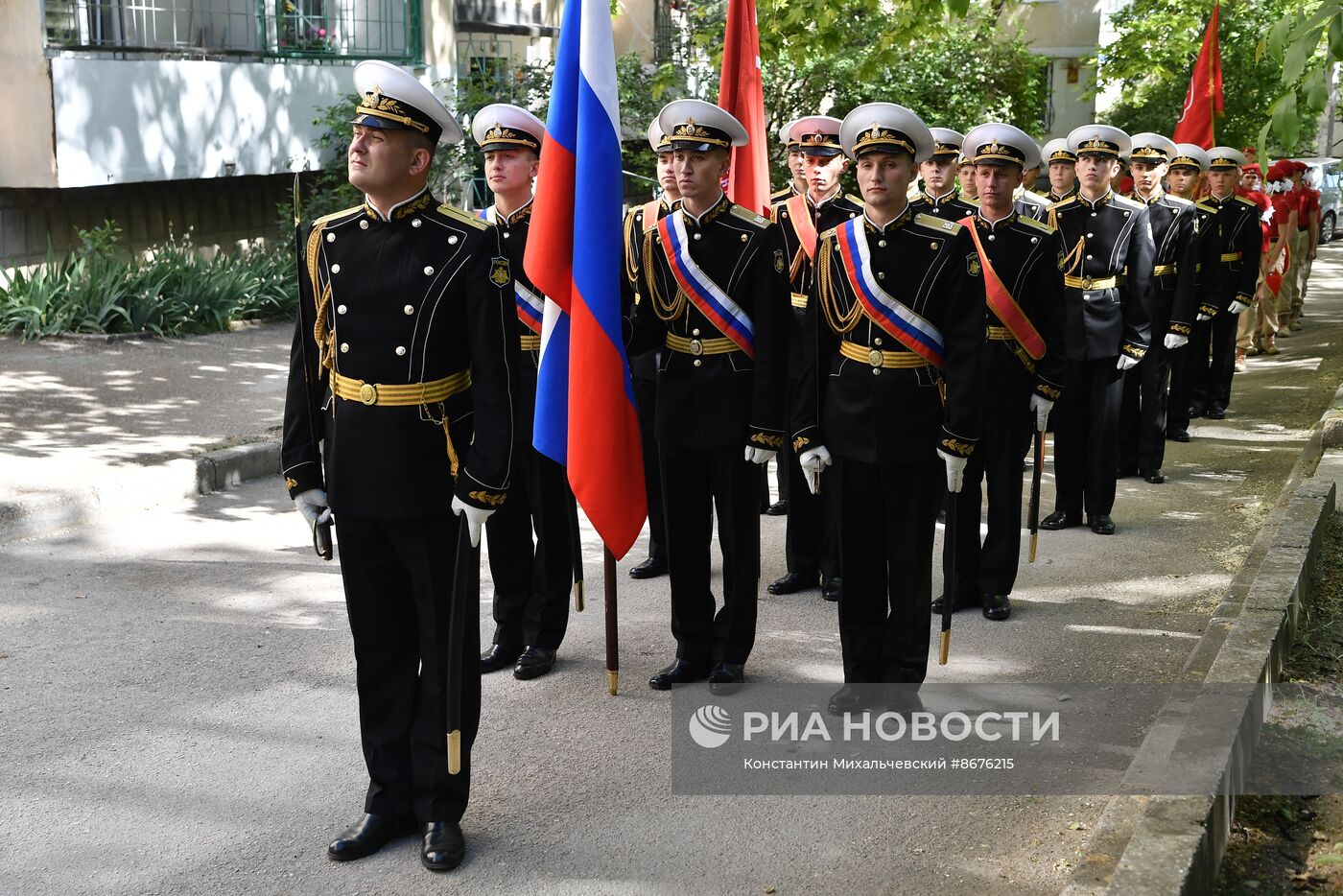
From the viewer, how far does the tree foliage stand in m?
21.9

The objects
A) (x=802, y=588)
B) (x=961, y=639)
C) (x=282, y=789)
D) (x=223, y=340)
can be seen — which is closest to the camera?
(x=282, y=789)

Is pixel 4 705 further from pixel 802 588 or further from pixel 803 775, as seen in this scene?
pixel 802 588

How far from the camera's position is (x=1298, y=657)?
5.43m

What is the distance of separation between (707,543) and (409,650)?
62.2 inches

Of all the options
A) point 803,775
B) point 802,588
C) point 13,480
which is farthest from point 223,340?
point 803,775

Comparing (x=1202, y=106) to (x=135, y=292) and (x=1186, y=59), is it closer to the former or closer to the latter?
(x=135, y=292)

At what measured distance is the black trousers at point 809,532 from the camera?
692cm

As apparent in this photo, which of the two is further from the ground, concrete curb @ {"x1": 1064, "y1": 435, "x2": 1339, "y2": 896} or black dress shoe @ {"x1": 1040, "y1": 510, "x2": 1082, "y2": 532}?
concrete curb @ {"x1": 1064, "y1": 435, "x2": 1339, "y2": 896}

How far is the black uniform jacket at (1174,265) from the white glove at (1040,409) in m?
3.13

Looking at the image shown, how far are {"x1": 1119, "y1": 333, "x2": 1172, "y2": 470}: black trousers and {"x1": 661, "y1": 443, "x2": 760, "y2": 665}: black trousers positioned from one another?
451 cm

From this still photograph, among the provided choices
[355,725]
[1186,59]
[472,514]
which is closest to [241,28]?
[355,725]

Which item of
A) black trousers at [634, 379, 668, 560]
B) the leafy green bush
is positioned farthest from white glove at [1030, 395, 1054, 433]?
the leafy green bush

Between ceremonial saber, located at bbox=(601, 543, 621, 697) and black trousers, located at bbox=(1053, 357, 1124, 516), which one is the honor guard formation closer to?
black trousers, located at bbox=(1053, 357, 1124, 516)

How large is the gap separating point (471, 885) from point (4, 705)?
6.91ft
